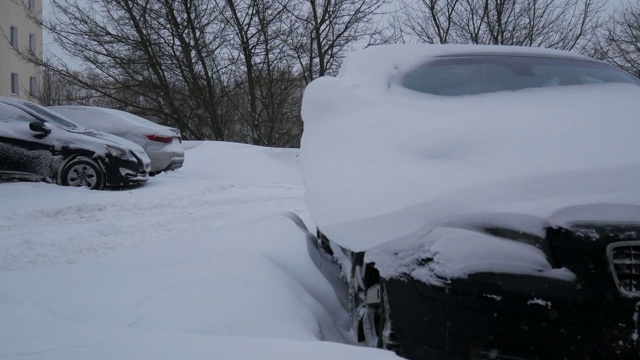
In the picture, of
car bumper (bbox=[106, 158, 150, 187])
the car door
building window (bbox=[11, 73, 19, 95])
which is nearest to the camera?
the car door

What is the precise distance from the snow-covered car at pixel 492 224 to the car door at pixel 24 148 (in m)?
5.85

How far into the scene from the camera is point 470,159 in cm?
244

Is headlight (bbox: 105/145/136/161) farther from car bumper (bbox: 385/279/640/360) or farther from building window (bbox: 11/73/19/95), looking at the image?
building window (bbox: 11/73/19/95)

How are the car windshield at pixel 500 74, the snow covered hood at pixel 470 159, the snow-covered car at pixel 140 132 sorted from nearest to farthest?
1. the snow covered hood at pixel 470 159
2. the car windshield at pixel 500 74
3. the snow-covered car at pixel 140 132

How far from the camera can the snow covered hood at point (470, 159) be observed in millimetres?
2139

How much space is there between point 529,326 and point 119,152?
7207mm

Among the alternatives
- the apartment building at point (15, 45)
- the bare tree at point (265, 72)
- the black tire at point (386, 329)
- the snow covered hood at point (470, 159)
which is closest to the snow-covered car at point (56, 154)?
the snow covered hood at point (470, 159)

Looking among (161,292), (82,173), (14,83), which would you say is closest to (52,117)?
(82,173)

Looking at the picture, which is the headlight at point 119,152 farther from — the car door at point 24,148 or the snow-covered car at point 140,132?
the snow-covered car at point 140,132

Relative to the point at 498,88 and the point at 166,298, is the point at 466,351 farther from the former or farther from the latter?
the point at 498,88

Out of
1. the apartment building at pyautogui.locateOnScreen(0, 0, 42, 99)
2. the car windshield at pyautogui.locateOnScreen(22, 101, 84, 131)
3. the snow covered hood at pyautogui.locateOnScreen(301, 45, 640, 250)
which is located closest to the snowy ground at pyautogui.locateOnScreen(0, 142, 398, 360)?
the snow covered hood at pyautogui.locateOnScreen(301, 45, 640, 250)

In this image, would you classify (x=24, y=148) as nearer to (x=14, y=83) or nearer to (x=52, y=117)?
(x=52, y=117)

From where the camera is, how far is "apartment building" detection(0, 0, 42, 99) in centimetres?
3928

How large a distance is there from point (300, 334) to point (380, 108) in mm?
1356
